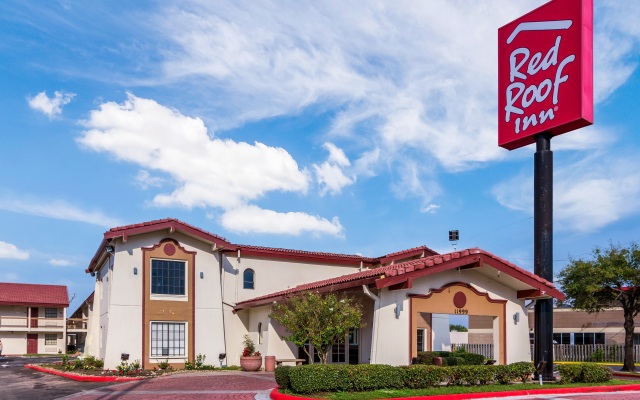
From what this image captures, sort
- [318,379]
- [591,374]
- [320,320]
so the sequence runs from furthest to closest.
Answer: [591,374], [320,320], [318,379]

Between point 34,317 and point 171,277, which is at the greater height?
point 171,277

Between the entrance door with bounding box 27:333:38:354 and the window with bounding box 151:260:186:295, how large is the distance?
35.7 meters

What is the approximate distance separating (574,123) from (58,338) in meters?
53.0

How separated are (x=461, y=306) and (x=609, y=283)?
48.7ft

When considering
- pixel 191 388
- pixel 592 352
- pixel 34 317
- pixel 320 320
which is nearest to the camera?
pixel 320 320

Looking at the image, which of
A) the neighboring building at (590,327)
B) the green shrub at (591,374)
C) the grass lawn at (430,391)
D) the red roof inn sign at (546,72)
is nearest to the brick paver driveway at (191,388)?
the grass lawn at (430,391)

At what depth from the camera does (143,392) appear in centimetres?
1909

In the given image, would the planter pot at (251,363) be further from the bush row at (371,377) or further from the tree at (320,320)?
the bush row at (371,377)

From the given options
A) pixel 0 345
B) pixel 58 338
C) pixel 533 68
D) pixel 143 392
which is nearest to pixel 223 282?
pixel 143 392

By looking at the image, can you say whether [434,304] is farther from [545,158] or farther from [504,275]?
[545,158]

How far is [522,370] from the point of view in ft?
67.2

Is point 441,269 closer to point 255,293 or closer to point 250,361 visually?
point 250,361

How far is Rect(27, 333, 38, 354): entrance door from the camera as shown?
5866 centimetres

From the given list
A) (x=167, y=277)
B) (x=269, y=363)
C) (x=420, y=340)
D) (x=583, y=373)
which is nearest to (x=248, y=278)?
(x=167, y=277)
